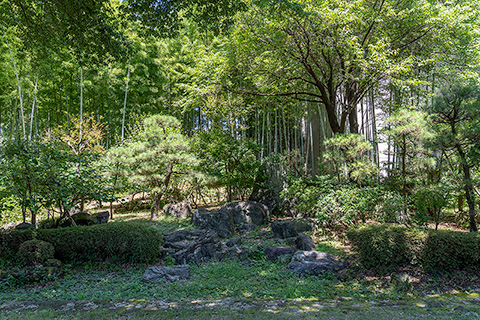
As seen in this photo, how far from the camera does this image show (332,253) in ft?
15.1

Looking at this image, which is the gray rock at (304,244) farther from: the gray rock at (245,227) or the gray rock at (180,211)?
the gray rock at (180,211)

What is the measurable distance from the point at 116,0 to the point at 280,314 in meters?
10.5

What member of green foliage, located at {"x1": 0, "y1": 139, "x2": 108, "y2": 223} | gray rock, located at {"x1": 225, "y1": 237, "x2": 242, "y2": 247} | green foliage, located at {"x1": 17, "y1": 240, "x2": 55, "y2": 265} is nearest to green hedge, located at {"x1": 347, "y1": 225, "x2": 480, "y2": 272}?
gray rock, located at {"x1": 225, "y1": 237, "x2": 242, "y2": 247}

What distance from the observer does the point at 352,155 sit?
5348 mm

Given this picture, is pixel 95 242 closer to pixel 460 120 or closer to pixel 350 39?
pixel 350 39

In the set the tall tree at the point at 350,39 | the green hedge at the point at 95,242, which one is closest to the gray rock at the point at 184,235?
the green hedge at the point at 95,242

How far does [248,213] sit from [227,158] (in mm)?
1849

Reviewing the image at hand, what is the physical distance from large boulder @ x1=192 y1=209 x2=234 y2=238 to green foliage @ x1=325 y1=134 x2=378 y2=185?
8.05 feet

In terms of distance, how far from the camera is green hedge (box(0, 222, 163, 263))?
423cm

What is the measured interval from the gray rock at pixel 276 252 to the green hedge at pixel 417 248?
1074mm

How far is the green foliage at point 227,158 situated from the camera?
25.5 feet

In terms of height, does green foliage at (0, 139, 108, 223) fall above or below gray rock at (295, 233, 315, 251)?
above

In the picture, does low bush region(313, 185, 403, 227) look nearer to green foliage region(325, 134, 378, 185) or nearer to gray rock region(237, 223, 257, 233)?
green foliage region(325, 134, 378, 185)

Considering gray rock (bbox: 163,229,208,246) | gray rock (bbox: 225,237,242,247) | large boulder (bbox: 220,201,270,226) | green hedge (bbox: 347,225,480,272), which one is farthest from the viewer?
large boulder (bbox: 220,201,270,226)
